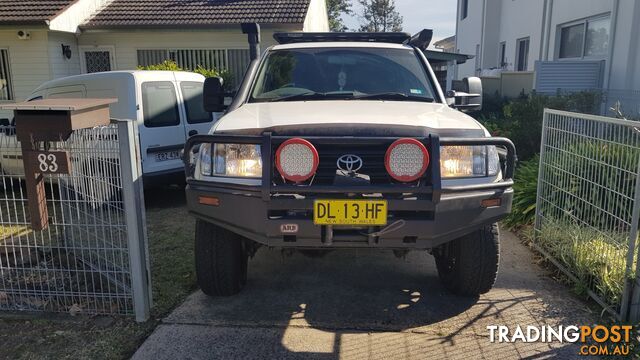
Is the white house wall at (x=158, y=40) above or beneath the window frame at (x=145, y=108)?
above

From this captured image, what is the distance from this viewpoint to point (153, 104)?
6.58 m

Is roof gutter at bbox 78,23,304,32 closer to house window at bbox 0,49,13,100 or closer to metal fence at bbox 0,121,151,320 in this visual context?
house window at bbox 0,49,13,100

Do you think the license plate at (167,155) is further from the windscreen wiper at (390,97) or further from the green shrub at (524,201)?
the green shrub at (524,201)

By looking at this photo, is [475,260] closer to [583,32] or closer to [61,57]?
[583,32]

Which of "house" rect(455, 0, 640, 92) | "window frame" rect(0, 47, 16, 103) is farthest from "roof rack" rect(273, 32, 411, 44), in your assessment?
"window frame" rect(0, 47, 16, 103)

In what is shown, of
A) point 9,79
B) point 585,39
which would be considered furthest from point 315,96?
point 9,79

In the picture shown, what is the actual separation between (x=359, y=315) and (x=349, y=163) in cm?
120

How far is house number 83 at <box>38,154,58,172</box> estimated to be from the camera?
133 inches

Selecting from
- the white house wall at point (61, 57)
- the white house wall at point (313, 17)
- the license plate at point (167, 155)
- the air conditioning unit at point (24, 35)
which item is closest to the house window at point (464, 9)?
the white house wall at point (313, 17)

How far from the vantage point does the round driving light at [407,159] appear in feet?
9.91

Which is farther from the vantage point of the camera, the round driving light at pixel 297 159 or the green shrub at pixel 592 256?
the green shrub at pixel 592 256

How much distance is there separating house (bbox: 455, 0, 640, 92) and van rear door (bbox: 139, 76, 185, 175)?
744cm

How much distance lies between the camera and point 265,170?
3037mm

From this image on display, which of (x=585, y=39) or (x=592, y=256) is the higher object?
(x=585, y=39)
